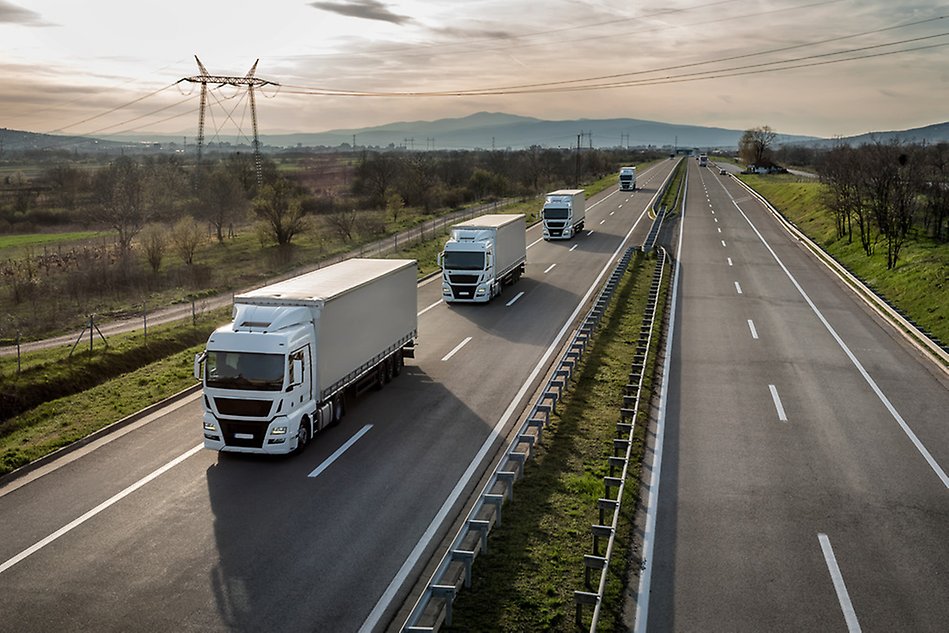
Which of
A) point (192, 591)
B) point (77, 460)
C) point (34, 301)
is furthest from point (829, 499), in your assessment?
point (34, 301)

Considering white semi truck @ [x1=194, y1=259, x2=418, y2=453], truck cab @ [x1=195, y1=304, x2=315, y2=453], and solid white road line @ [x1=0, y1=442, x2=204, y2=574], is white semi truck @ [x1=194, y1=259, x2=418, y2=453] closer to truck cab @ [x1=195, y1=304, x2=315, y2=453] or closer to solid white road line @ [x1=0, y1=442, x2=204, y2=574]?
truck cab @ [x1=195, y1=304, x2=315, y2=453]

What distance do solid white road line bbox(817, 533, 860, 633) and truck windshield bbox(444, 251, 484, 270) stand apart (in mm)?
20856

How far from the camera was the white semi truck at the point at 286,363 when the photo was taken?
1550 cm

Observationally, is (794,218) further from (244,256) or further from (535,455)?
(535,455)

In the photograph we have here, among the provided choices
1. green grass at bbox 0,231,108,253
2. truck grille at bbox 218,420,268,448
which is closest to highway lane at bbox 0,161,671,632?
truck grille at bbox 218,420,268,448

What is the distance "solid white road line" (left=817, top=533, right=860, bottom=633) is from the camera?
1023cm

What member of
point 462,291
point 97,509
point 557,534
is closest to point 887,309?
point 462,291

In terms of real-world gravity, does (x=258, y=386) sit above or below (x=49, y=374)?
above

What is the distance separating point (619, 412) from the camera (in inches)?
734

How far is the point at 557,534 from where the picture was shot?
12.6 meters

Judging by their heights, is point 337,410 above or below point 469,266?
below

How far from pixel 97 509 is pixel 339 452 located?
4896 mm

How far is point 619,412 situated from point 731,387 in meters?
4.41

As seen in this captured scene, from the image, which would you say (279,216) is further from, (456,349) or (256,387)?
(256,387)
